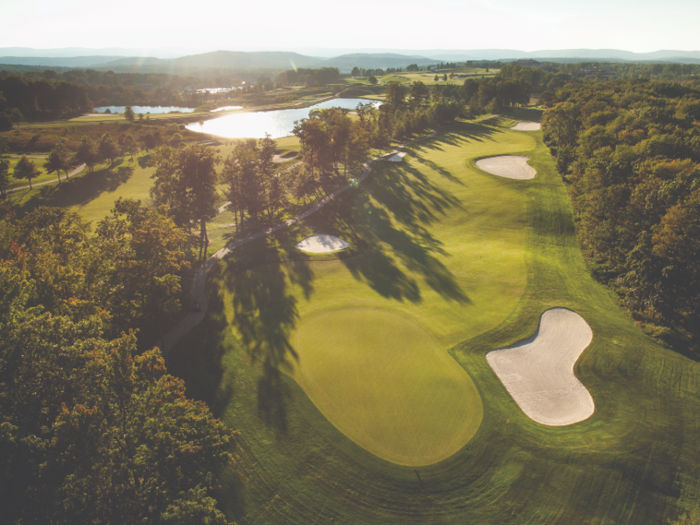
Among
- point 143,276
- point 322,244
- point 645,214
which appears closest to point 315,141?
point 322,244

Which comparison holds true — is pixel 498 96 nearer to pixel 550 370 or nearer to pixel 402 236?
pixel 402 236

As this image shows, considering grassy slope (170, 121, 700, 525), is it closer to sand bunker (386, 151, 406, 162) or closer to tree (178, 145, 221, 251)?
tree (178, 145, 221, 251)

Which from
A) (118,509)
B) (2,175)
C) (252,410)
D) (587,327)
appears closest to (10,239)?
(252,410)

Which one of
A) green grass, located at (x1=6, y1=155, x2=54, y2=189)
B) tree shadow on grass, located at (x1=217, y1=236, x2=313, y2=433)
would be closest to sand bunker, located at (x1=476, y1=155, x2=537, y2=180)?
tree shadow on grass, located at (x1=217, y1=236, x2=313, y2=433)

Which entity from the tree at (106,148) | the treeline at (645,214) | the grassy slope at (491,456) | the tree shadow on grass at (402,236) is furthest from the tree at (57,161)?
the treeline at (645,214)

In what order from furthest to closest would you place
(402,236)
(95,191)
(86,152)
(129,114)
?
(129,114) → (86,152) → (95,191) → (402,236)

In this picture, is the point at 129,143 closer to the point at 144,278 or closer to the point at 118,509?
the point at 144,278
